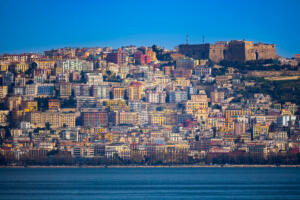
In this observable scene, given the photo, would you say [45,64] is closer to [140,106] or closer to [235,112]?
[140,106]

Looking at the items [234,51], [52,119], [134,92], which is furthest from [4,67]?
[234,51]

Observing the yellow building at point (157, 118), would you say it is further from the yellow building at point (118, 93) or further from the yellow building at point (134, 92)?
the yellow building at point (118, 93)

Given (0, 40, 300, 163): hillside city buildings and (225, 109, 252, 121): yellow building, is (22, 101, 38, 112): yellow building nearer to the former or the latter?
(0, 40, 300, 163): hillside city buildings

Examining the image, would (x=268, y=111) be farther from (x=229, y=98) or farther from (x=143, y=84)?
(x=143, y=84)

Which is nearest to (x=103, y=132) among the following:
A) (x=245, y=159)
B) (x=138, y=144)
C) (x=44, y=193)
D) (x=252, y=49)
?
(x=138, y=144)

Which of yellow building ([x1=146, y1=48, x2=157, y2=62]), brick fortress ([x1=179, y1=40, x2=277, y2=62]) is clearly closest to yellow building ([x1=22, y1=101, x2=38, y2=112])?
yellow building ([x1=146, y1=48, x2=157, y2=62])

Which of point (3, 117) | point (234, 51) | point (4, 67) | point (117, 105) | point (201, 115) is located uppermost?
point (234, 51)
